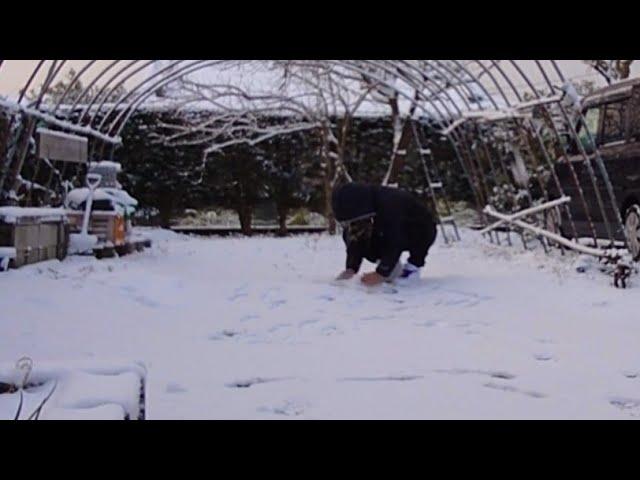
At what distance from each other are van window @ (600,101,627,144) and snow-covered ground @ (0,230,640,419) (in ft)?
5.58

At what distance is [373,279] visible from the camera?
20.6ft

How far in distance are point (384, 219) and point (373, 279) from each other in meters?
0.52

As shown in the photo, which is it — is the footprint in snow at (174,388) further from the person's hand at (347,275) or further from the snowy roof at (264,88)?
the snowy roof at (264,88)

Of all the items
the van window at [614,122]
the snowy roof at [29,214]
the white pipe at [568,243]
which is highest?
the van window at [614,122]

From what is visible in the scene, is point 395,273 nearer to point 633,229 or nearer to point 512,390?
point 633,229

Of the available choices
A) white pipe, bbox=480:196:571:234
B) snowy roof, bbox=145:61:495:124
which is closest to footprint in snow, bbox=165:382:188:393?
white pipe, bbox=480:196:571:234

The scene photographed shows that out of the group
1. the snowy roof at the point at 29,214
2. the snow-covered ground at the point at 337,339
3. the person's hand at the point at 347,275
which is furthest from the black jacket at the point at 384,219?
the snowy roof at the point at 29,214

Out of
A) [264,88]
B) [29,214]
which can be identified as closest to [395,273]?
[29,214]

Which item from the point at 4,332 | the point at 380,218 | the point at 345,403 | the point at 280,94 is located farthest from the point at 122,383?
the point at 280,94

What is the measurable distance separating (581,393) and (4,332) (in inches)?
105

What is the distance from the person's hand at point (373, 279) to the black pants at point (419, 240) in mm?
512

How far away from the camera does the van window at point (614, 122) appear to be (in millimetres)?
8312
